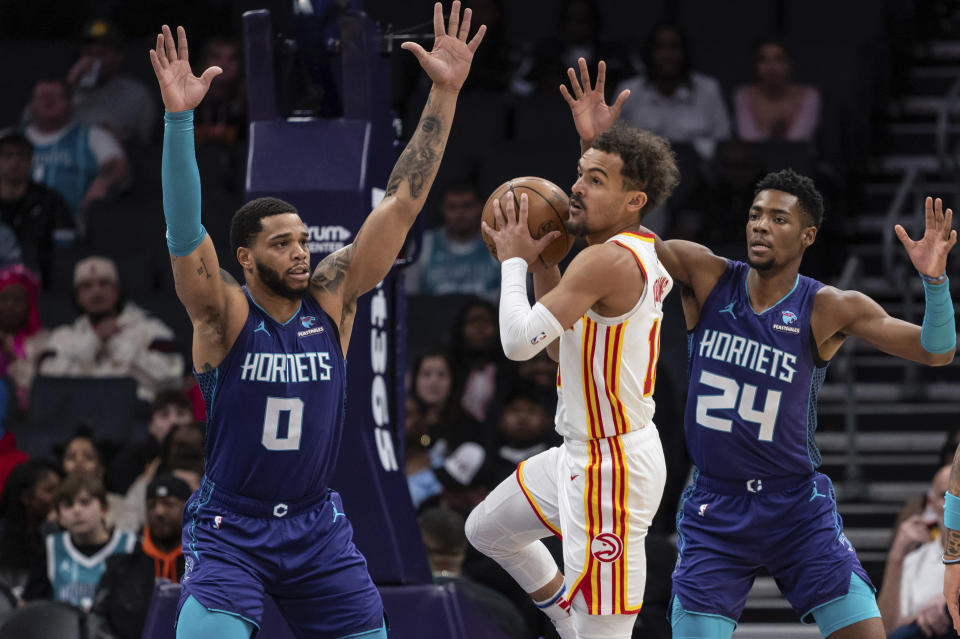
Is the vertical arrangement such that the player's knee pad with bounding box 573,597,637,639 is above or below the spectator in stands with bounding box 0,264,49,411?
below

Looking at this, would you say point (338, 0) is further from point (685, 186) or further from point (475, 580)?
point (685, 186)

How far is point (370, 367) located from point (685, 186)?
438 centimetres

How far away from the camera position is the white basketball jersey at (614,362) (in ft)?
17.5

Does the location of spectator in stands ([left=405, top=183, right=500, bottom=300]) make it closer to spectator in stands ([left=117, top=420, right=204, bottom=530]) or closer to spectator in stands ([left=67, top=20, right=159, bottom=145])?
spectator in stands ([left=117, top=420, right=204, bottom=530])

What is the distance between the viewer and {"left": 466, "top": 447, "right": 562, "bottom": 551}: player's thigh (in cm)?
569

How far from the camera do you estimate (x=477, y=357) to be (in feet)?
31.6

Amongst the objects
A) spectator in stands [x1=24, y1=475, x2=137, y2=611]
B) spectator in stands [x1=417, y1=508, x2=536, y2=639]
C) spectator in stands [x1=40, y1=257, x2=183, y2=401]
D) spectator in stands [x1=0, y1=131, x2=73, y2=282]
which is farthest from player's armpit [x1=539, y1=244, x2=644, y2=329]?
spectator in stands [x1=0, y1=131, x2=73, y2=282]

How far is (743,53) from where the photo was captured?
12164 mm

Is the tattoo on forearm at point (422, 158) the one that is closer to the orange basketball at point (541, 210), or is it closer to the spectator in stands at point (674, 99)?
the orange basketball at point (541, 210)

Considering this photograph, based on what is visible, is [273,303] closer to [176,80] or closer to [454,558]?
[176,80]

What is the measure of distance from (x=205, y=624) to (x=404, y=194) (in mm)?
1727

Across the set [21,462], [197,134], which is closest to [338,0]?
[21,462]

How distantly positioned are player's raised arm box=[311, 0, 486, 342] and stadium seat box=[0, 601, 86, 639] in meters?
2.73

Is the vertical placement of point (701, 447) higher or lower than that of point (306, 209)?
lower
